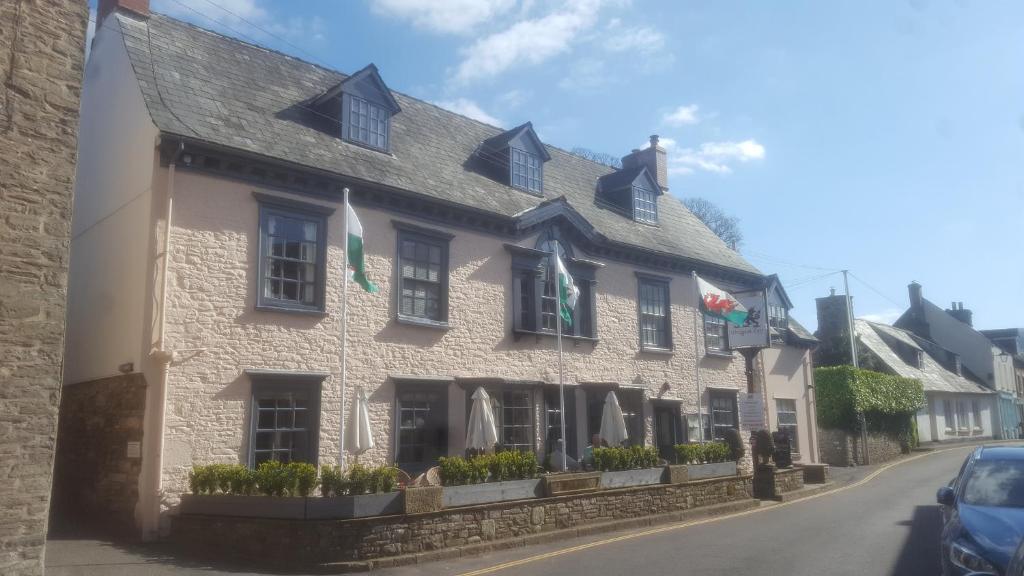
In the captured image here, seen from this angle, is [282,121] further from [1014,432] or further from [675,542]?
[1014,432]

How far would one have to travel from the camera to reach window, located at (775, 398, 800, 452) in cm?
2748

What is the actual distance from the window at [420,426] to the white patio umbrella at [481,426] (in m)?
0.79

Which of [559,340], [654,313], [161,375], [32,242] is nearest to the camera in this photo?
[32,242]

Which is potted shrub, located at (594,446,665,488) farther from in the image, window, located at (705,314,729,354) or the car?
window, located at (705,314,729,354)

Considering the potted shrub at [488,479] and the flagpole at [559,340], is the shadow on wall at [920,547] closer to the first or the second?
the potted shrub at [488,479]

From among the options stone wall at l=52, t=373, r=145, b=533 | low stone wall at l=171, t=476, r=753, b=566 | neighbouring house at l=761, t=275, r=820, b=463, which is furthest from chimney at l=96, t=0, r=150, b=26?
neighbouring house at l=761, t=275, r=820, b=463

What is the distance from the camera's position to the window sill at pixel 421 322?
1678 centimetres

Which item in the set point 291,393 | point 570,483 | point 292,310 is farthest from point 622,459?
point 292,310

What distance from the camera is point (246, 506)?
11898 mm

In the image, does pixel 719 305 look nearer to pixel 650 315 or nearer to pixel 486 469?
pixel 650 315

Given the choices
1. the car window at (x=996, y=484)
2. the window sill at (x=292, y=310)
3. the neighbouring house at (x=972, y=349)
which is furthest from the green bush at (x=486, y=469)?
the neighbouring house at (x=972, y=349)

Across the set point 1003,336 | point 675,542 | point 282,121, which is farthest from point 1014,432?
point 282,121

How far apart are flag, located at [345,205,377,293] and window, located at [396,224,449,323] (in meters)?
2.69

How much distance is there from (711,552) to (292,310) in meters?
8.59
